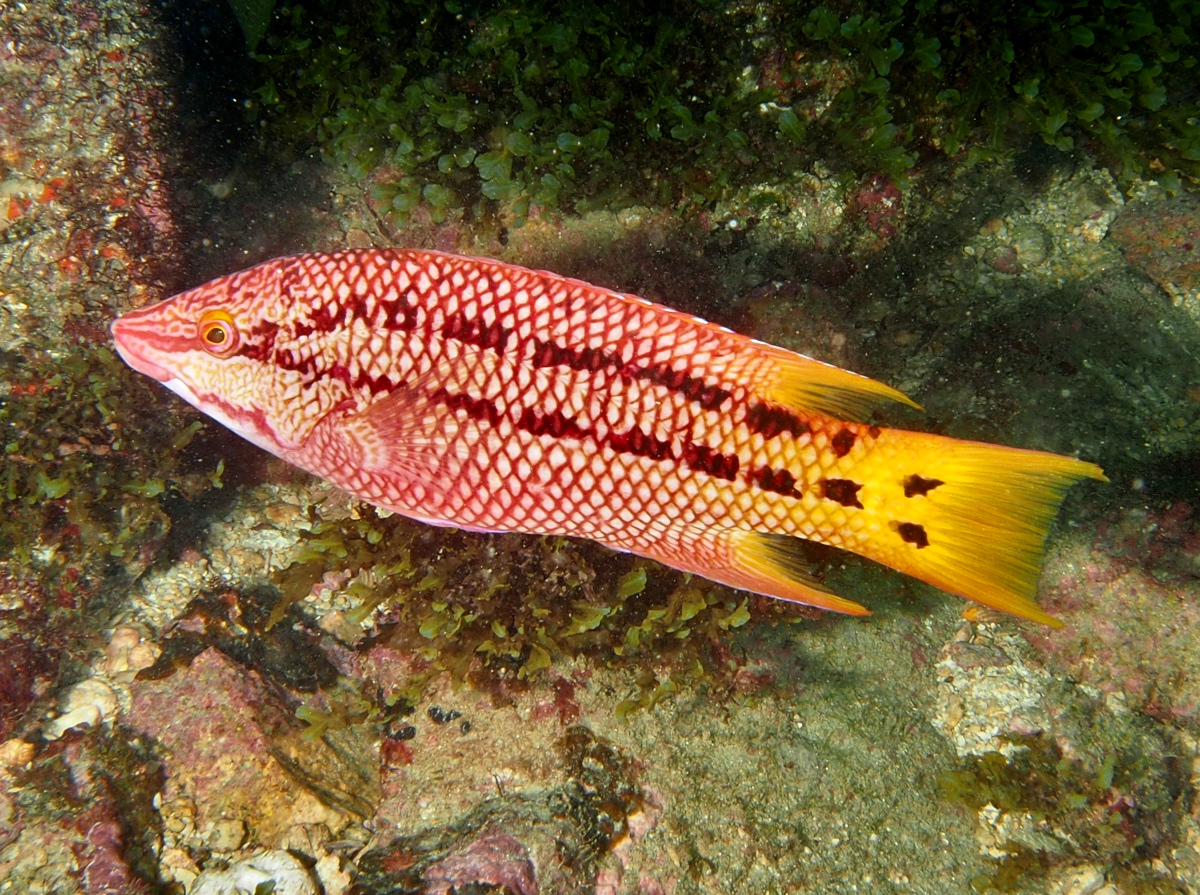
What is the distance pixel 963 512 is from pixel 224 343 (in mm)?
3147

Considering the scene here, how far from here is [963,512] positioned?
7.70ft

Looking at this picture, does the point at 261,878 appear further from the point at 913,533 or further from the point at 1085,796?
the point at 1085,796

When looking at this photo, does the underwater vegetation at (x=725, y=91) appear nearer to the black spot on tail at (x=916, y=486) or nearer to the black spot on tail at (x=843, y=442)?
the black spot on tail at (x=843, y=442)

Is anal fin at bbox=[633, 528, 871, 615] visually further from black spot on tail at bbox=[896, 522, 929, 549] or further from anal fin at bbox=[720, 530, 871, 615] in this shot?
black spot on tail at bbox=[896, 522, 929, 549]

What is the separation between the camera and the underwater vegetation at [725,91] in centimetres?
340

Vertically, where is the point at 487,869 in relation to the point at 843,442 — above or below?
below

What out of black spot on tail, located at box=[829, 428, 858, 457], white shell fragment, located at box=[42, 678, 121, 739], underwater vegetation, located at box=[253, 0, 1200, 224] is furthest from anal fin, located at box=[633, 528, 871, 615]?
white shell fragment, located at box=[42, 678, 121, 739]

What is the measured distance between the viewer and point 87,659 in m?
4.39

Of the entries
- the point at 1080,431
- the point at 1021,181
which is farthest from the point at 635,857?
the point at 1021,181

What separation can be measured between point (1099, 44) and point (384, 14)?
4099mm

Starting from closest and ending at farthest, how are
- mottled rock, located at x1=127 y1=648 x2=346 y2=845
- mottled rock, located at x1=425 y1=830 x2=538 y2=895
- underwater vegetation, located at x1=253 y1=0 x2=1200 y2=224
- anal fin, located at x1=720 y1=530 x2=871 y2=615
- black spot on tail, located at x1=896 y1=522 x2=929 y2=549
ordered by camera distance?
black spot on tail, located at x1=896 y1=522 x2=929 y2=549 → anal fin, located at x1=720 y1=530 x2=871 y2=615 → mottled rock, located at x1=425 y1=830 x2=538 y2=895 → underwater vegetation, located at x1=253 y1=0 x2=1200 y2=224 → mottled rock, located at x1=127 y1=648 x2=346 y2=845

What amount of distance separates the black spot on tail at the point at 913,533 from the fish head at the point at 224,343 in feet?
8.52

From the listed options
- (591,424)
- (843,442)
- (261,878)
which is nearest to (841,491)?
(843,442)

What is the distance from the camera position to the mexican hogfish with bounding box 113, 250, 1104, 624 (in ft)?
7.72
